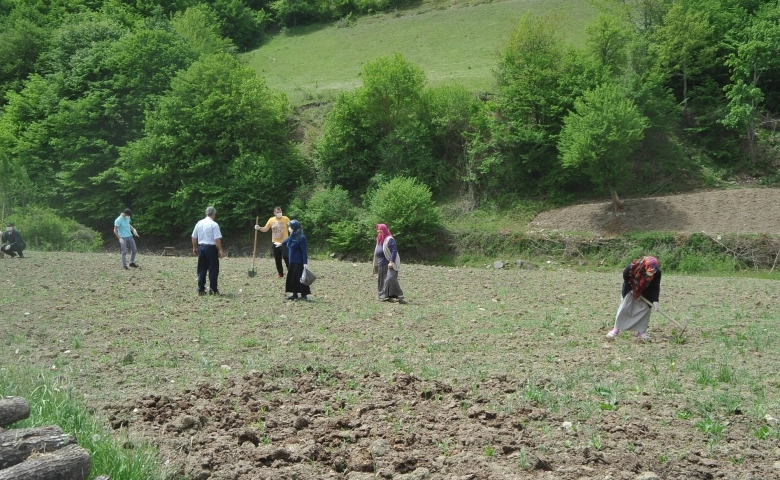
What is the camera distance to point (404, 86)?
159 feet

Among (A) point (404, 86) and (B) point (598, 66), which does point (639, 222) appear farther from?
(A) point (404, 86)

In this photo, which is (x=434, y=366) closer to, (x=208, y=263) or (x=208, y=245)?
(x=208, y=245)

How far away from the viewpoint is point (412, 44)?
72750 mm

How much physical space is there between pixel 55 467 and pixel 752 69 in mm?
47987

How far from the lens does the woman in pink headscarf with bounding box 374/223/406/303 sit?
58.3 ft

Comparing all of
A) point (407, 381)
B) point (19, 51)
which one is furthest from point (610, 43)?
point (19, 51)

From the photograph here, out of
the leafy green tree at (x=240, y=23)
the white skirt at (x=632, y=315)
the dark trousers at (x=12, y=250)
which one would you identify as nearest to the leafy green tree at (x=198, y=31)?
the leafy green tree at (x=240, y=23)

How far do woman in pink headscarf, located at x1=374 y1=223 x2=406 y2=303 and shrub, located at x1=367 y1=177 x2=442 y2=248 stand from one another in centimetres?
2079

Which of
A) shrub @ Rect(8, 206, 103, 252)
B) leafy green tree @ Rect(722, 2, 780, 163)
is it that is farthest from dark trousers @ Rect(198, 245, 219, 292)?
leafy green tree @ Rect(722, 2, 780, 163)

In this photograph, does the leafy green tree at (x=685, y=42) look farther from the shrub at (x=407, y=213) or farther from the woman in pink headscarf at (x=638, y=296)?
the woman in pink headscarf at (x=638, y=296)

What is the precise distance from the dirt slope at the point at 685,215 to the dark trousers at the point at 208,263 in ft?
83.4

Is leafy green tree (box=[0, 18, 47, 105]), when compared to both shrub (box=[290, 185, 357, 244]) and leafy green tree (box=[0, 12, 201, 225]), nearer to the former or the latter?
leafy green tree (box=[0, 12, 201, 225])

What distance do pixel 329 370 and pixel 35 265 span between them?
57.9 ft

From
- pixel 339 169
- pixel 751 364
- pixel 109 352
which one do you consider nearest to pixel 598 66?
pixel 339 169
